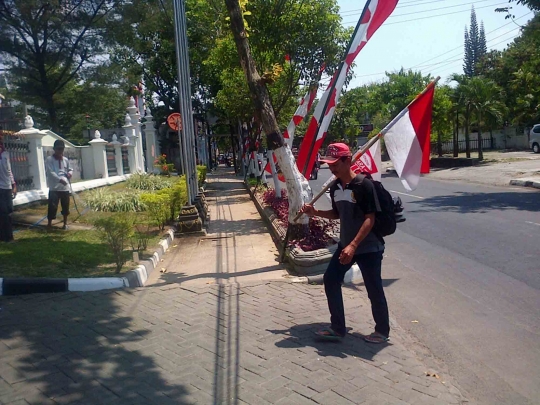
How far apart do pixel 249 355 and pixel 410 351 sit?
4.73 feet

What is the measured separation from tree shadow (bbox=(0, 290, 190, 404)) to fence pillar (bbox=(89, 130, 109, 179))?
46.5ft

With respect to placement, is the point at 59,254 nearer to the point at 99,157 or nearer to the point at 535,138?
the point at 99,157

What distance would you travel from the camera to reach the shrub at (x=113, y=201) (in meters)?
14.5

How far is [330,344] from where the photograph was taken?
5.16 meters

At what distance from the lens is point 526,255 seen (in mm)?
8648

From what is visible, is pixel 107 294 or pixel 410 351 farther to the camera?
pixel 107 294

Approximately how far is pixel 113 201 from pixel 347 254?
10902mm

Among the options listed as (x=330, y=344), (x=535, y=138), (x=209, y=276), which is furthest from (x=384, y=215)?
(x=535, y=138)

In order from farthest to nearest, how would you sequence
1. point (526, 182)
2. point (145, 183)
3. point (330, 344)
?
point (526, 182), point (145, 183), point (330, 344)

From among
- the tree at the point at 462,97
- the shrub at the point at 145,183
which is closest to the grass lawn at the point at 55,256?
the shrub at the point at 145,183

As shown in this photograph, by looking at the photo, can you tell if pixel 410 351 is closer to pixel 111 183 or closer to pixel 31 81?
pixel 111 183

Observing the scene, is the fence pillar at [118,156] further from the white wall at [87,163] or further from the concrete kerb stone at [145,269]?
the concrete kerb stone at [145,269]

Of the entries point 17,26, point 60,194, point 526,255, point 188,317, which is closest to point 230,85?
point 17,26

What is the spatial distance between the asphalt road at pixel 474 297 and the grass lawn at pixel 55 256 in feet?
13.3
